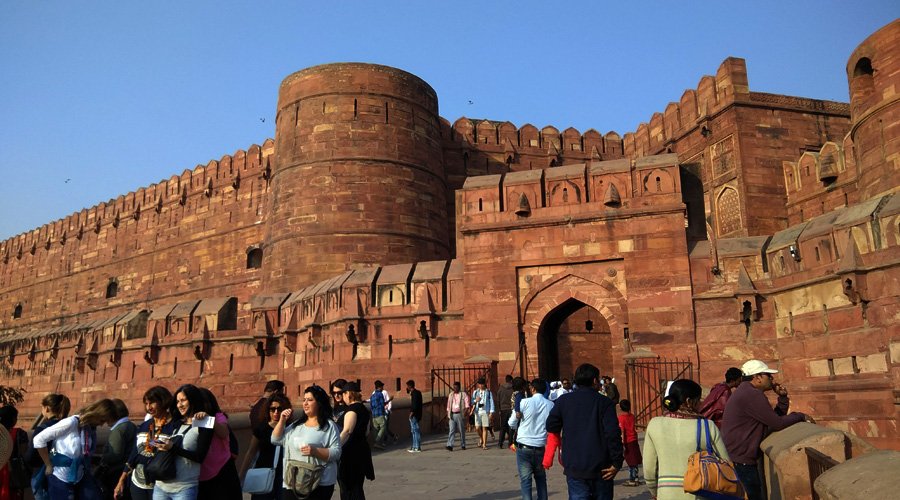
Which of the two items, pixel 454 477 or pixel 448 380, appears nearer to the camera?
pixel 454 477

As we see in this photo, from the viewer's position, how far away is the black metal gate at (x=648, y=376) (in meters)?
11.0

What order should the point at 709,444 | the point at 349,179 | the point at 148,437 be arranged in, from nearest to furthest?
the point at 709,444
the point at 148,437
the point at 349,179

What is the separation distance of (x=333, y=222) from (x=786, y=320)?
36.1 ft

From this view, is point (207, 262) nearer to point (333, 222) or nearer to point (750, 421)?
point (333, 222)

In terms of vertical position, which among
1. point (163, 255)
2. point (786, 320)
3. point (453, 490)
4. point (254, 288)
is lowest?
point (453, 490)

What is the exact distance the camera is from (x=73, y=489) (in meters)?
4.27

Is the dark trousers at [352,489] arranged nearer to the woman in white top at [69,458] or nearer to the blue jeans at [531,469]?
the blue jeans at [531,469]

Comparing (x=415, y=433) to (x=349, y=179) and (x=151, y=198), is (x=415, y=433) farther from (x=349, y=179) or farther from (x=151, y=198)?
(x=151, y=198)

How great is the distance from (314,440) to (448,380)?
8.74 meters

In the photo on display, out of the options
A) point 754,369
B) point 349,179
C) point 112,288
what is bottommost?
point 754,369

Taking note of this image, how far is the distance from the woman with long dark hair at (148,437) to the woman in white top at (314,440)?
0.59 meters

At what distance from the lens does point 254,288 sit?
2373cm

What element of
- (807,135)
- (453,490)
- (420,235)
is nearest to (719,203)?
(807,135)

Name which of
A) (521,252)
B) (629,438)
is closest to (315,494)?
(629,438)
